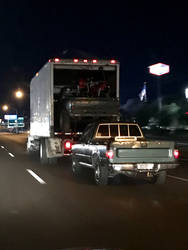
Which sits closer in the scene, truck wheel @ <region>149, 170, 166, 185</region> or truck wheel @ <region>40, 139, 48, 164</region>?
truck wheel @ <region>149, 170, 166, 185</region>

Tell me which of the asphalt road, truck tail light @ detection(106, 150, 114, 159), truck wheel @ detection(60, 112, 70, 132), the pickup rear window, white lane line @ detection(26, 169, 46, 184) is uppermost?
truck wheel @ detection(60, 112, 70, 132)

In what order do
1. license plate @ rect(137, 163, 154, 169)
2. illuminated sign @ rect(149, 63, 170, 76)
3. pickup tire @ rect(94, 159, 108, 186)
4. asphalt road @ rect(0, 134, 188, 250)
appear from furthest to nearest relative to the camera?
illuminated sign @ rect(149, 63, 170, 76) < pickup tire @ rect(94, 159, 108, 186) < license plate @ rect(137, 163, 154, 169) < asphalt road @ rect(0, 134, 188, 250)

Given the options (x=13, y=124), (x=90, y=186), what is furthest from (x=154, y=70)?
(x=90, y=186)

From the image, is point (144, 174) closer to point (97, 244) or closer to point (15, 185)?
point (15, 185)

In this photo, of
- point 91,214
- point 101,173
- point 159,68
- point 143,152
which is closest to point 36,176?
point 101,173

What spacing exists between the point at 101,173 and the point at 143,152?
4.15 ft

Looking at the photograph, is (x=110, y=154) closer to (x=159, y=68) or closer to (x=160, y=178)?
(x=160, y=178)

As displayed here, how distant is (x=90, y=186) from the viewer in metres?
12.0

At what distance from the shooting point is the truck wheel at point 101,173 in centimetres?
1152

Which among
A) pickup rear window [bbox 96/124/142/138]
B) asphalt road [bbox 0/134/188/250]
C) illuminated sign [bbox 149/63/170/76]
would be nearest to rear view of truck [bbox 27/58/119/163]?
pickup rear window [bbox 96/124/142/138]

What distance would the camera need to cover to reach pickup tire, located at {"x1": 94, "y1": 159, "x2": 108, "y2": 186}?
1151 cm

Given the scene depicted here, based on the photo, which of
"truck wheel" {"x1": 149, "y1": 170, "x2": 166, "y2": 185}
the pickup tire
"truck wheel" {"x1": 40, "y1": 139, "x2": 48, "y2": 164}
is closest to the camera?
the pickup tire

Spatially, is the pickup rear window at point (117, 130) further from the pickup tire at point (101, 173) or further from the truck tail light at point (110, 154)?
the truck tail light at point (110, 154)

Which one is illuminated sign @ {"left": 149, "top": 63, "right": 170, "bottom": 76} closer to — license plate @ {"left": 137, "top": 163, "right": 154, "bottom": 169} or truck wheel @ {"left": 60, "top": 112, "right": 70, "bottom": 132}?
truck wheel @ {"left": 60, "top": 112, "right": 70, "bottom": 132}
